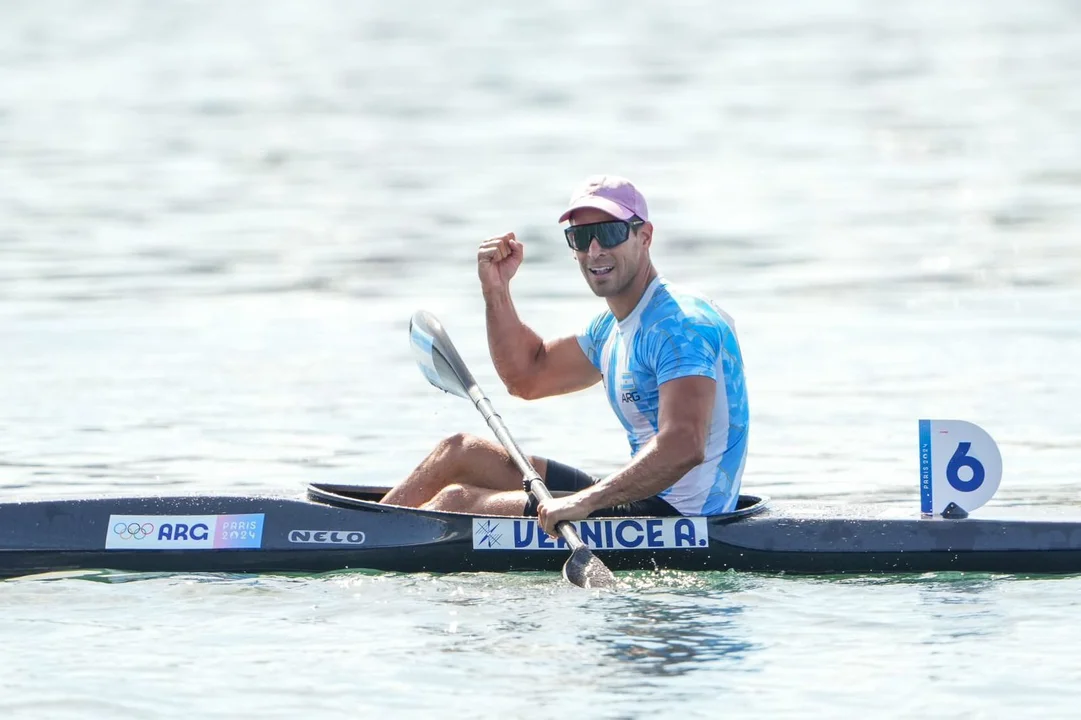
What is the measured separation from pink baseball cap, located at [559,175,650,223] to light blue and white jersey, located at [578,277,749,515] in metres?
0.34

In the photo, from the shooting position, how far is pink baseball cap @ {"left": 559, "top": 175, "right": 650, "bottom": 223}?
324 inches

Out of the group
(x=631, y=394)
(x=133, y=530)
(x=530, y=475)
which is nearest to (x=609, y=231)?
(x=631, y=394)

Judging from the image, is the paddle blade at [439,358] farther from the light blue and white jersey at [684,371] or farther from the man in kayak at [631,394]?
the light blue and white jersey at [684,371]

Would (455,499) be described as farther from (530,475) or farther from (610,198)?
(610,198)

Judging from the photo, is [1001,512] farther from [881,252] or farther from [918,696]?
[881,252]

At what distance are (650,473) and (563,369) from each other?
124 cm

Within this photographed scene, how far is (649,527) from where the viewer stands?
27.4 feet

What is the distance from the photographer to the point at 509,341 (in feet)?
29.7

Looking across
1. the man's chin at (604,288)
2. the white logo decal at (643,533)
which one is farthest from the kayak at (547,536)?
the man's chin at (604,288)

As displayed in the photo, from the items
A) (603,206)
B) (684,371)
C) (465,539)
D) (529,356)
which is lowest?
(465,539)

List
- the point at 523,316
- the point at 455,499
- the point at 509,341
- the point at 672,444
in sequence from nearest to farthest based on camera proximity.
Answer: the point at 672,444 < the point at 455,499 < the point at 509,341 < the point at 523,316

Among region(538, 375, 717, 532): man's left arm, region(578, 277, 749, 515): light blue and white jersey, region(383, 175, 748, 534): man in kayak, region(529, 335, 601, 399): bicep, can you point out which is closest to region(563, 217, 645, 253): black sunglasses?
region(383, 175, 748, 534): man in kayak

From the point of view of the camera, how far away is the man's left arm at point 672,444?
312 inches

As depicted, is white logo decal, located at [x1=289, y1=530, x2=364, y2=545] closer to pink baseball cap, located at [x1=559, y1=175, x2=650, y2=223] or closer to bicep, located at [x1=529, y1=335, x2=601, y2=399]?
bicep, located at [x1=529, y1=335, x2=601, y2=399]
